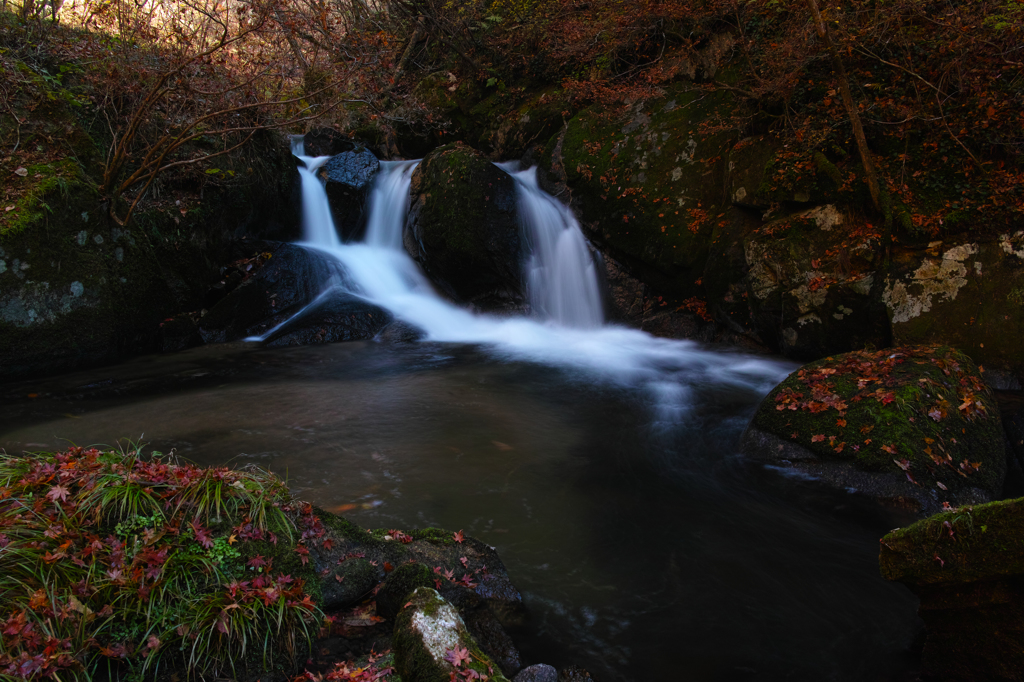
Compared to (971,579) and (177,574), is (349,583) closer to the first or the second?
(177,574)

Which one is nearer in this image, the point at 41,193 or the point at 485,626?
the point at 485,626

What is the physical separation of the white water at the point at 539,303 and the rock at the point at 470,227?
1.22ft

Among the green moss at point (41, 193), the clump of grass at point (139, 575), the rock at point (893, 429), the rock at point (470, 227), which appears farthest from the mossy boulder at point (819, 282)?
the green moss at point (41, 193)

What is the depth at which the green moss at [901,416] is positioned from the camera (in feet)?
16.1

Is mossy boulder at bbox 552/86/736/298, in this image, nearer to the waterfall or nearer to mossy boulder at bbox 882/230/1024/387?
the waterfall

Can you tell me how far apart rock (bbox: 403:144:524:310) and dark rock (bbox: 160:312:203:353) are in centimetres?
477

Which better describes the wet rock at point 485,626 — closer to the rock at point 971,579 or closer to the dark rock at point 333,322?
the rock at point 971,579

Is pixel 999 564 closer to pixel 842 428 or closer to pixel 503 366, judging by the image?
pixel 842 428

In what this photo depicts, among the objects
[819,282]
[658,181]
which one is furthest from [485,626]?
[658,181]

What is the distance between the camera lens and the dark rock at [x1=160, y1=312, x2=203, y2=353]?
948 cm

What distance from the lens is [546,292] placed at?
11.7 m

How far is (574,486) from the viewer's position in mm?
5312

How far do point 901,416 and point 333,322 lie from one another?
29.9 feet

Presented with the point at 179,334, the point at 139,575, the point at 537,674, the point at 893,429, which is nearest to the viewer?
the point at 139,575
